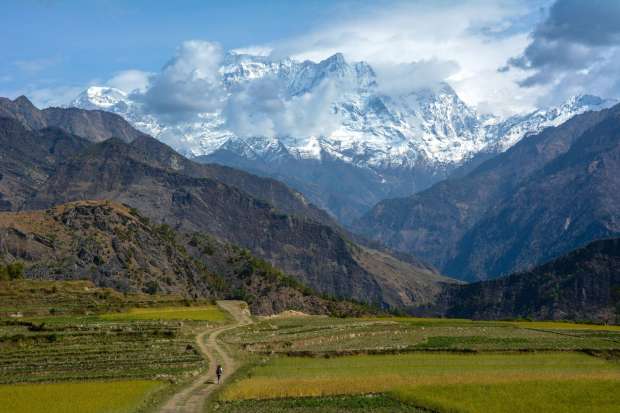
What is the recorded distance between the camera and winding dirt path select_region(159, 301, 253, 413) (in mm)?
61000

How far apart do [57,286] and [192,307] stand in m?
28.0

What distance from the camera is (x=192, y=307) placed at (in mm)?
160125

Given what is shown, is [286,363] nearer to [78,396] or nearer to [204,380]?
[204,380]

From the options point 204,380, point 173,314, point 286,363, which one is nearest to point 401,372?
point 286,363

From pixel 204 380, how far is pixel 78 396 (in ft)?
42.6

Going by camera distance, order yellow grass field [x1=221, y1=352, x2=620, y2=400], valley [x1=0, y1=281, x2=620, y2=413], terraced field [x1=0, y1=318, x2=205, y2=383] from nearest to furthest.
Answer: valley [x1=0, y1=281, x2=620, y2=413] → yellow grass field [x1=221, y1=352, x2=620, y2=400] → terraced field [x1=0, y1=318, x2=205, y2=383]

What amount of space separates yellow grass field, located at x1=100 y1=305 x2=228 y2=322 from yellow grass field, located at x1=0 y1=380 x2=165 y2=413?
5172 centimetres

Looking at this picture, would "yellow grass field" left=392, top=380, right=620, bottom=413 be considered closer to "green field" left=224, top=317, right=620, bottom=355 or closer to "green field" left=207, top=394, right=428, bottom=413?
"green field" left=207, top=394, right=428, bottom=413

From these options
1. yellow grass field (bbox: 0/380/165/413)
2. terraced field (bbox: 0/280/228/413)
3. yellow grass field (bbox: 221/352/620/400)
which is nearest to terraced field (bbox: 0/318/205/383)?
terraced field (bbox: 0/280/228/413)

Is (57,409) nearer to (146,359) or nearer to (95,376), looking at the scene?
(95,376)

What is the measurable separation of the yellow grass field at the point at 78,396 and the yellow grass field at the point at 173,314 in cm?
5172

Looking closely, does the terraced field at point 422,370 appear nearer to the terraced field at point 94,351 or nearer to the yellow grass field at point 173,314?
the terraced field at point 94,351

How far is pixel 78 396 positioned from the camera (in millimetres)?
63906

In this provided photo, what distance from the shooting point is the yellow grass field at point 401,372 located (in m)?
66.8
